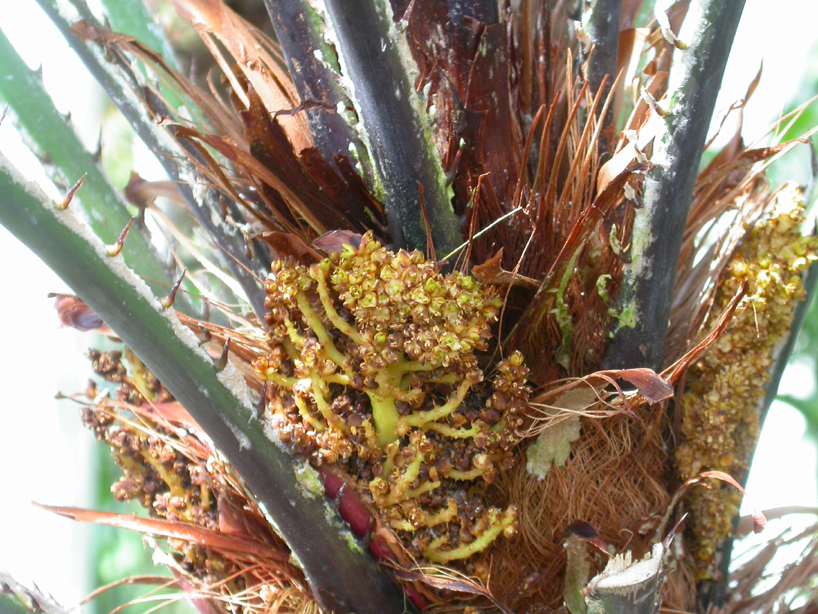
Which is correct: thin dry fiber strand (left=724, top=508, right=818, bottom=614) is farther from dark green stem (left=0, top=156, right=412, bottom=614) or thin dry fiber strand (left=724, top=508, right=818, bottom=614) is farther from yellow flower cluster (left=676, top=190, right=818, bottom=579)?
dark green stem (left=0, top=156, right=412, bottom=614)

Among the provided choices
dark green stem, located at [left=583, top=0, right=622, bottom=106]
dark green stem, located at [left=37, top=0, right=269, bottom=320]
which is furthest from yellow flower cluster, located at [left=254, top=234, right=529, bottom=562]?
dark green stem, located at [left=583, top=0, right=622, bottom=106]

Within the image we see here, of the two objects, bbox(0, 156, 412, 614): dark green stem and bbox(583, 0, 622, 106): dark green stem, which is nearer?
bbox(0, 156, 412, 614): dark green stem

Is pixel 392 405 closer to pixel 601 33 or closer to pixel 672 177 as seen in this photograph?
pixel 672 177

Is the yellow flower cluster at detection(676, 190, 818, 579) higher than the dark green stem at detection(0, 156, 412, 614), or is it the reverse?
the dark green stem at detection(0, 156, 412, 614)

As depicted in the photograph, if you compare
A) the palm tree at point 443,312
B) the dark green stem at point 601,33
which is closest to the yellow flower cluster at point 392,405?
the palm tree at point 443,312

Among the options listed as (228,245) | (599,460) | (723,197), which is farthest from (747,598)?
(228,245)

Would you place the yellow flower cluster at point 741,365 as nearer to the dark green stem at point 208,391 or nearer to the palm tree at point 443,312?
the palm tree at point 443,312
